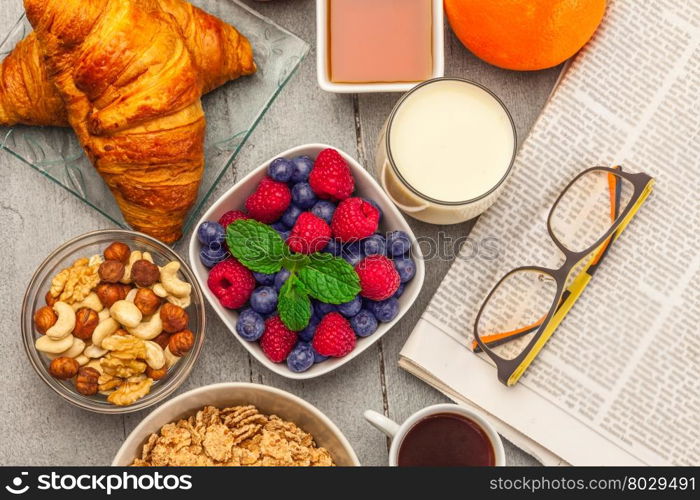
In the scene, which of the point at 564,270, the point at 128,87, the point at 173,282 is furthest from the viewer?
the point at 564,270

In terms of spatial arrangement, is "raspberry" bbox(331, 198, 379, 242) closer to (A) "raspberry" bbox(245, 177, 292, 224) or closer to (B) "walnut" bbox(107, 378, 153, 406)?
(A) "raspberry" bbox(245, 177, 292, 224)

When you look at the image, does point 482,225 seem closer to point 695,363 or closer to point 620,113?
point 620,113

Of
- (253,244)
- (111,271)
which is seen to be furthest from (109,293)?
(253,244)

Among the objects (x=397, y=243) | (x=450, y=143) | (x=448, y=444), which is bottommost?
(x=448, y=444)

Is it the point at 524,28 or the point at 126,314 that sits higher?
the point at 524,28

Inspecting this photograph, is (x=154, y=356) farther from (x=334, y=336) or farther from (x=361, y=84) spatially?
(x=361, y=84)

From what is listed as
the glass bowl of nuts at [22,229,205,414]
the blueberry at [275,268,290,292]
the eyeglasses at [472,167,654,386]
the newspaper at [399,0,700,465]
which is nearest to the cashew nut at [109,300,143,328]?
the glass bowl of nuts at [22,229,205,414]

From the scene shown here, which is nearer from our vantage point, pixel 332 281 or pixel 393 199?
pixel 332 281
